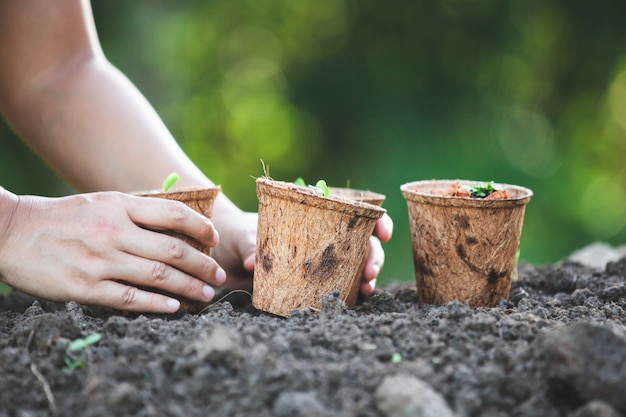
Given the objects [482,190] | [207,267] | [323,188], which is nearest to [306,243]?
[323,188]

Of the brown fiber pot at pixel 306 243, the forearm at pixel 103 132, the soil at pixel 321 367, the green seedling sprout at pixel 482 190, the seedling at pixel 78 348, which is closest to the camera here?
the soil at pixel 321 367

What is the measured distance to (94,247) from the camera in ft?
5.87

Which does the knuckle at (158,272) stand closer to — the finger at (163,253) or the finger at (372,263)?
the finger at (163,253)

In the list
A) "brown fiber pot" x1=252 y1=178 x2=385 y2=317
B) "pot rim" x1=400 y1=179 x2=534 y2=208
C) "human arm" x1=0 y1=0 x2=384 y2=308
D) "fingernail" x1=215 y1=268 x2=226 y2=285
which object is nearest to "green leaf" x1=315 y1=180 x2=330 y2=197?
"brown fiber pot" x1=252 y1=178 x2=385 y2=317

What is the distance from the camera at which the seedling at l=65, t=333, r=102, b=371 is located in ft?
4.31

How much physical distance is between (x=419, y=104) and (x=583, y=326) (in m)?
5.05

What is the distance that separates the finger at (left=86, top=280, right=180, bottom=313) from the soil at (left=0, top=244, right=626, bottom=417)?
22 centimetres

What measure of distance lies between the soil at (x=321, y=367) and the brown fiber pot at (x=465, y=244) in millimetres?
314

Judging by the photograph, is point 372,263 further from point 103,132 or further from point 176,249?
point 103,132

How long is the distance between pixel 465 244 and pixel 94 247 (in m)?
1.00

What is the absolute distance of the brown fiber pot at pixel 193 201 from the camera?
6.17 feet

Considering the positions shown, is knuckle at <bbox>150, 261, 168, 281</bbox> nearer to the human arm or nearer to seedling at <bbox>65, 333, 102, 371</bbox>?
seedling at <bbox>65, 333, 102, 371</bbox>

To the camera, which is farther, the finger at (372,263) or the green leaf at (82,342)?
the finger at (372,263)

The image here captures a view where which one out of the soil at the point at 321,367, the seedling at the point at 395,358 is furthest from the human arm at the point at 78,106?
the seedling at the point at 395,358
